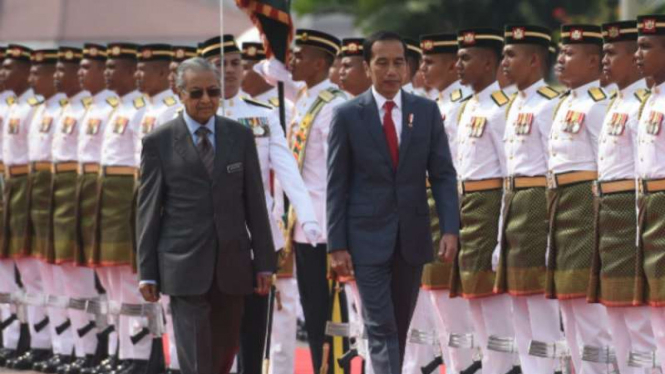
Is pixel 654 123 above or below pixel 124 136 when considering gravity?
below

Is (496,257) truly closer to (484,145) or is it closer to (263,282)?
(484,145)

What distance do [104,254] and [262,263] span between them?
14.9 feet

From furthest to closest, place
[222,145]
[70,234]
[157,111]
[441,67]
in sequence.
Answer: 1. [70,234]
2. [157,111]
3. [441,67]
4. [222,145]

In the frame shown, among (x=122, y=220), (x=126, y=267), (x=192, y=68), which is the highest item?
(x=192, y=68)

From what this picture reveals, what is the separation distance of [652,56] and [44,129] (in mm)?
6158

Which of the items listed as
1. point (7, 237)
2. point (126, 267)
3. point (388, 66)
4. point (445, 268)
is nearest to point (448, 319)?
point (445, 268)

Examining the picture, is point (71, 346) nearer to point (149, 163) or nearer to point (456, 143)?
point (456, 143)

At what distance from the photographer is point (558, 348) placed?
11992 mm

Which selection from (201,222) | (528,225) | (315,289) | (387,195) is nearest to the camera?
(201,222)

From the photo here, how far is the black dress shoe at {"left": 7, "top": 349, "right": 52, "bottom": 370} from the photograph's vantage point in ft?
51.0

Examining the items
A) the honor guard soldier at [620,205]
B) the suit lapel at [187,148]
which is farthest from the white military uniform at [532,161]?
the suit lapel at [187,148]

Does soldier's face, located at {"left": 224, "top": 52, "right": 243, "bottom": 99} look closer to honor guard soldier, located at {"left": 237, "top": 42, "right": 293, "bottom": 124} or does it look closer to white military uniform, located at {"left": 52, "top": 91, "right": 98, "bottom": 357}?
white military uniform, located at {"left": 52, "top": 91, "right": 98, "bottom": 357}

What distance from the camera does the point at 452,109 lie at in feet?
41.9

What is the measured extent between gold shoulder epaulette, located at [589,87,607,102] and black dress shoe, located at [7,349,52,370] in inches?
226
